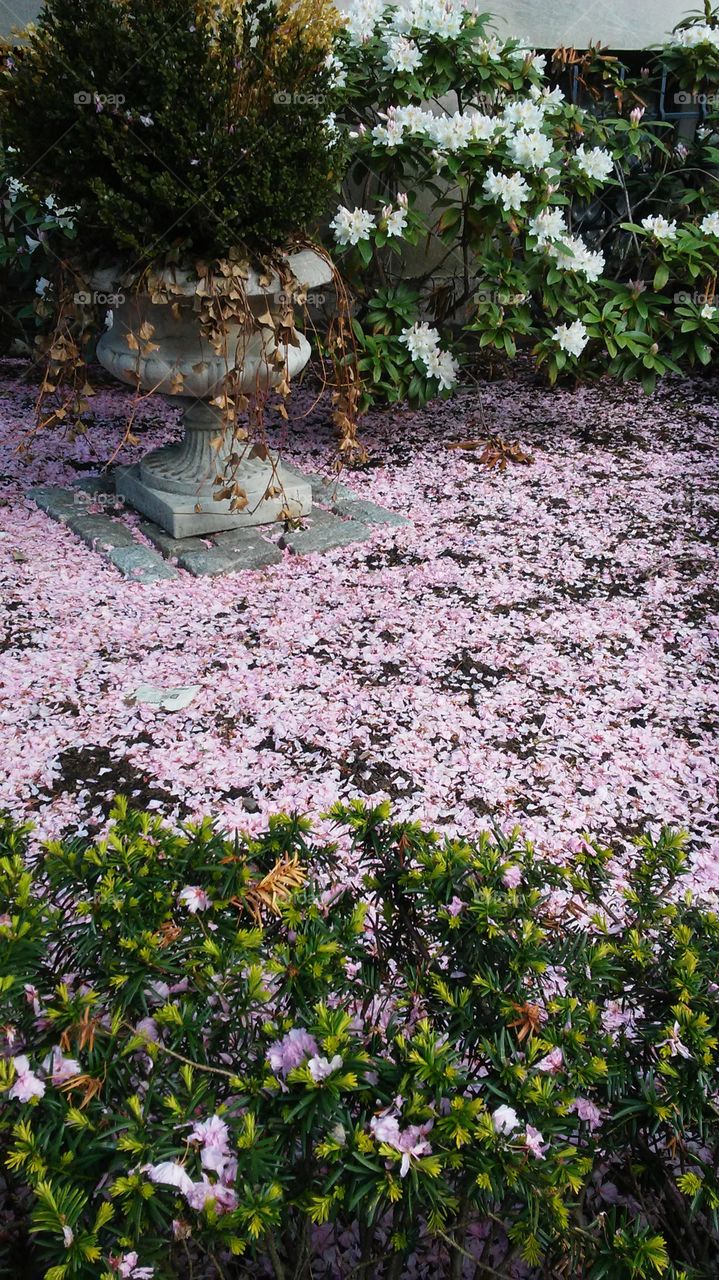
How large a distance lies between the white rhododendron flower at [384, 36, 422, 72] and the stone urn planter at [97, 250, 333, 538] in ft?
4.62

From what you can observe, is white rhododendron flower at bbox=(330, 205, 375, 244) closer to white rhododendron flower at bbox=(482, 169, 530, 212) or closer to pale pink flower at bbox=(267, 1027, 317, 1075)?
white rhododendron flower at bbox=(482, 169, 530, 212)

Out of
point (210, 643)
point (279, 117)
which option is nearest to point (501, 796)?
point (210, 643)

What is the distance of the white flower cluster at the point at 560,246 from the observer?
4363 millimetres

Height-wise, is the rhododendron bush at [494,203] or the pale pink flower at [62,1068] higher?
the rhododendron bush at [494,203]

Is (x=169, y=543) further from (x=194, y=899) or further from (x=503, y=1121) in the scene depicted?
(x=503, y=1121)

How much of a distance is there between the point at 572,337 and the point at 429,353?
730 millimetres

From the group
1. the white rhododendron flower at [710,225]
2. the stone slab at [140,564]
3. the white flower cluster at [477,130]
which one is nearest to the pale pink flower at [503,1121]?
the stone slab at [140,564]

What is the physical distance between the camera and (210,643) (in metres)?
3.02

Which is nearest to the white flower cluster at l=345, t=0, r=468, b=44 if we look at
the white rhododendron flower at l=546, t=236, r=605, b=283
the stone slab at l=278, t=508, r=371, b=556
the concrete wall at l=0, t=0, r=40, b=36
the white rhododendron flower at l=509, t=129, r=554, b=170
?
the white rhododendron flower at l=509, t=129, r=554, b=170

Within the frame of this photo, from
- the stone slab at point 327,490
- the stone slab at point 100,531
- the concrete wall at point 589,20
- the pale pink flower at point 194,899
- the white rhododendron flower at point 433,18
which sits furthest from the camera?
the concrete wall at point 589,20

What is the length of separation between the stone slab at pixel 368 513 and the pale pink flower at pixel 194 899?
2890 mm

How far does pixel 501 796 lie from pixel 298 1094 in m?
1.56

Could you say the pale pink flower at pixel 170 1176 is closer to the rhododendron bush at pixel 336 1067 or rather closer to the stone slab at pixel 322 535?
the rhododendron bush at pixel 336 1067

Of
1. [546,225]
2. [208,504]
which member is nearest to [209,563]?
[208,504]
